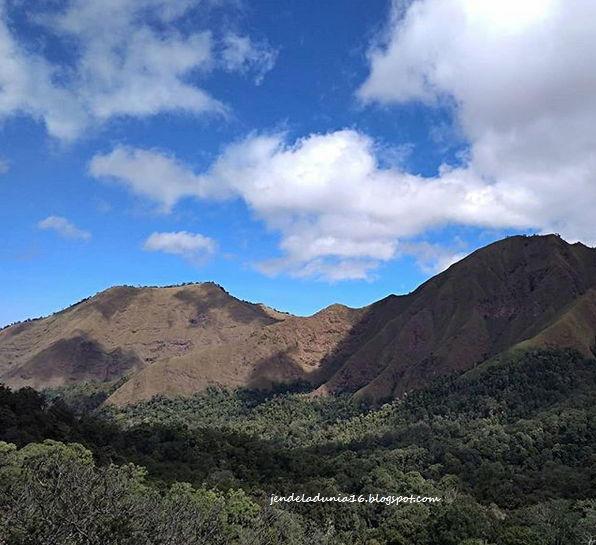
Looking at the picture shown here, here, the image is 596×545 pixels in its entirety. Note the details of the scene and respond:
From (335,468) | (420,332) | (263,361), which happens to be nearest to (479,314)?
(420,332)

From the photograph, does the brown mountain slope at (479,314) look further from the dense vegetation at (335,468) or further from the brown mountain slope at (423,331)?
the dense vegetation at (335,468)

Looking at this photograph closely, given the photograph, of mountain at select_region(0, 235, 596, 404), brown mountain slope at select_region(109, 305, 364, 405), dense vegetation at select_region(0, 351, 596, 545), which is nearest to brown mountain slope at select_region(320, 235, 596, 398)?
mountain at select_region(0, 235, 596, 404)

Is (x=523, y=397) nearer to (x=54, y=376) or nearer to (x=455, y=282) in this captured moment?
(x=455, y=282)

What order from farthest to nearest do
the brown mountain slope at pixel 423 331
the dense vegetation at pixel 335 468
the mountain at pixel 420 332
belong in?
the brown mountain slope at pixel 423 331, the mountain at pixel 420 332, the dense vegetation at pixel 335 468

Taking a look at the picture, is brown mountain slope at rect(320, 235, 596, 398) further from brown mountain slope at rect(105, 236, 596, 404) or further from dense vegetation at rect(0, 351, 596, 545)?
dense vegetation at rect(0, 351, 596, 545)

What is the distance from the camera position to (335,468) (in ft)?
228

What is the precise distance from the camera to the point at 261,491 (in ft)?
172

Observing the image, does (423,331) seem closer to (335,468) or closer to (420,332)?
(420,332)

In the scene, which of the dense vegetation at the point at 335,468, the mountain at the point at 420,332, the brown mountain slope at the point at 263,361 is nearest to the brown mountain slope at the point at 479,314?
the mountain at the point at 420,332

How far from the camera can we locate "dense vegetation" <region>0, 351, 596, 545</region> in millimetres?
21953

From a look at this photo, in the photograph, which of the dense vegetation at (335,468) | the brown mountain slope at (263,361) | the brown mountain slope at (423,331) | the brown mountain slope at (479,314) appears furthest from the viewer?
the brown mountain slope at (263,361)

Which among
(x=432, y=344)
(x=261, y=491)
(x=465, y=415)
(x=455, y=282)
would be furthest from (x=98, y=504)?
(x=455, y=282)

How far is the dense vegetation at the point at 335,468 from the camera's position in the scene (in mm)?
21953

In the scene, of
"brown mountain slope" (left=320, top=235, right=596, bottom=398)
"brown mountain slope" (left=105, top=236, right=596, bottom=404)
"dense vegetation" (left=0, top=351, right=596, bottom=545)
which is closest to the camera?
"dense vegetation" (left=0, top=351, right=596, bottom=545)
